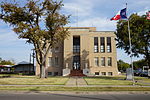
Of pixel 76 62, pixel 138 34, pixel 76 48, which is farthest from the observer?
pixel 76 48

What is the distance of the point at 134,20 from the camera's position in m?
27.7

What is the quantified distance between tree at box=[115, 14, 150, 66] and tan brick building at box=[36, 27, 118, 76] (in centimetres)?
1401

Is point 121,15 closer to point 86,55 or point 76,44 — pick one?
point 86,55

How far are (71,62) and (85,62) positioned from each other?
3.35m

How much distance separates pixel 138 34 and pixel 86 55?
1647 cm

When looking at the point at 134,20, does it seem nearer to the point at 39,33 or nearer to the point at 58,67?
the point at 39,33

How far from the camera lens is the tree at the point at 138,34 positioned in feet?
87.0

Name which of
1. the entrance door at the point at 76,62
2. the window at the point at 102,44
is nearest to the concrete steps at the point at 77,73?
the entrance door at the point at 76,62

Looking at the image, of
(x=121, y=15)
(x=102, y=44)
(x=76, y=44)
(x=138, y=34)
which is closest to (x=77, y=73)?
(x=76, y=44)

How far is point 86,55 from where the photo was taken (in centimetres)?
4109

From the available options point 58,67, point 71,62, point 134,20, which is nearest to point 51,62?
point 58,67

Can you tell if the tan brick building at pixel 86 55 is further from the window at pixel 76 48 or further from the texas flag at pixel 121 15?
the texas flag at pixel 121 15

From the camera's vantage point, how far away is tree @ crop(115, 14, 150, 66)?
26.5 meters

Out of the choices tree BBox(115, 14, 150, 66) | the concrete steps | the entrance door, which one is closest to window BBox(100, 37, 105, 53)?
the entrance door
